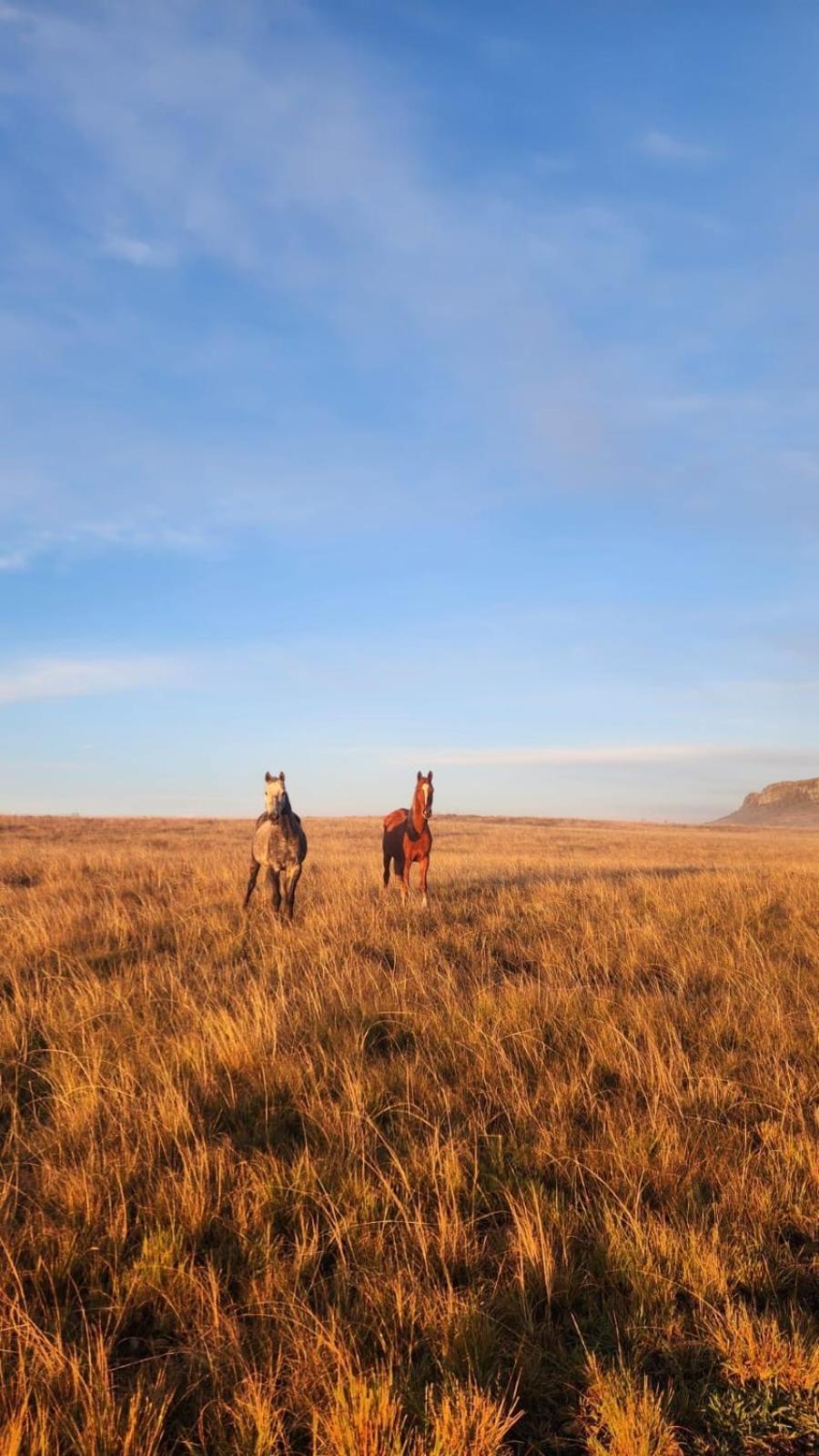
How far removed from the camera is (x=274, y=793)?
414 inches

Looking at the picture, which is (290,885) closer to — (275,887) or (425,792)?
(275,887)

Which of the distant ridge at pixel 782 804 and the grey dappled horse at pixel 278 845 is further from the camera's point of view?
the distant ridge at pixel 782 804

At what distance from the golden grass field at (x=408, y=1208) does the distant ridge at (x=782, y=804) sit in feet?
432

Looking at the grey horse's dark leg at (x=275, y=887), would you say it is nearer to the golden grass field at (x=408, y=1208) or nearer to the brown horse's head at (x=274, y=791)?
the brown horse's head at (x=274, y=791)

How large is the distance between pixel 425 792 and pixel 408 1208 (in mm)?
10014

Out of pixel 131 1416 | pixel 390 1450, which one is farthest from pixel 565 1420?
pixel 131 1416

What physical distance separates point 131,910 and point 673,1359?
370 inches

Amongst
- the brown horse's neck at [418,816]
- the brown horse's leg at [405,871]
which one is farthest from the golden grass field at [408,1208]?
the brown horse's neck at [418,816]

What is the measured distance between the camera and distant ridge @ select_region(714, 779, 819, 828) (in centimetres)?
13112

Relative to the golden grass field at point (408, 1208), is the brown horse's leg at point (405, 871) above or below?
above

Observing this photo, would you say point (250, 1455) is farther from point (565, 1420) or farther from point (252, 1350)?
point (565, 1420)

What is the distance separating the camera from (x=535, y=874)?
17125 mm

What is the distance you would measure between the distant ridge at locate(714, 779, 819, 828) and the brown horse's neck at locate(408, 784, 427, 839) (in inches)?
4931

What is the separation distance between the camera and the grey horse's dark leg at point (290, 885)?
33.8ft
